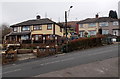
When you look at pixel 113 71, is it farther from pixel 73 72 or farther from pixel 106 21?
pixel 106 21

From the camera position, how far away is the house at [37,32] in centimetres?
4203

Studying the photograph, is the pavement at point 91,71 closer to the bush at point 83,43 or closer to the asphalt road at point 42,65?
the asphalt road at point 42,65

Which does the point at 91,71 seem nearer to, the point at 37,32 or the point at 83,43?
the point at 83,43

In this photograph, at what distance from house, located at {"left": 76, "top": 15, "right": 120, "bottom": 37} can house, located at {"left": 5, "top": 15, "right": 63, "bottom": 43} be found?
15.4 m

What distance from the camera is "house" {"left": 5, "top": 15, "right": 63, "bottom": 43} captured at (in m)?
42.0

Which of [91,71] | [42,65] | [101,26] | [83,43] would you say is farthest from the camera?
[101,26]

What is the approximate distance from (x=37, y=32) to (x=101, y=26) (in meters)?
23.0

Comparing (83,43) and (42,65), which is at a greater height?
(83,43)

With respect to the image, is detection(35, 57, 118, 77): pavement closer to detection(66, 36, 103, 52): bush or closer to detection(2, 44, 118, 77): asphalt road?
detection(2, 44, 118, 77): asphalt road

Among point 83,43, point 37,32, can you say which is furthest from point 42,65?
point 37,32

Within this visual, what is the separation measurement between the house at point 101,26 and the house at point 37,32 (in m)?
15.4

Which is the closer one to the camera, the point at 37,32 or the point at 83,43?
the point at 83,43

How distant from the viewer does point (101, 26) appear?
5584cm

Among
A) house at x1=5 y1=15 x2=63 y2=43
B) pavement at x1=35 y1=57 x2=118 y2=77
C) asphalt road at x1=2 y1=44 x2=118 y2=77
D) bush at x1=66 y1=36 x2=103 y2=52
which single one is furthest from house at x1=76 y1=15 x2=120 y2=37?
pavement at x1=35 y1=57 x2=118 y2=77
